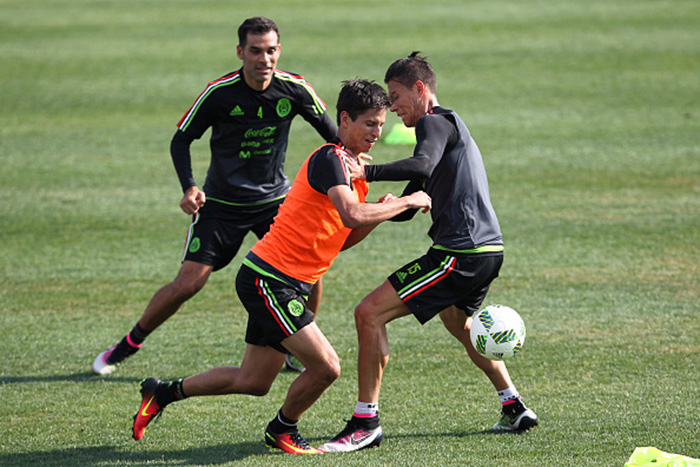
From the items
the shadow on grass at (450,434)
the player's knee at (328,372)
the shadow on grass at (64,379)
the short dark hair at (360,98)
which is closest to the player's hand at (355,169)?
the short dark hair at (360,98)

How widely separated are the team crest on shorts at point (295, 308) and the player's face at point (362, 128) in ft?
3.33

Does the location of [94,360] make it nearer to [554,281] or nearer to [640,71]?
[554,281]

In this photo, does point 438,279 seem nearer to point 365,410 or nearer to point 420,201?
point 420,201

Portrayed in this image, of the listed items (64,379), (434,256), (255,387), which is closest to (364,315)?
(434,256)

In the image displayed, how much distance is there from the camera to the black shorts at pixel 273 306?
5.36 meters

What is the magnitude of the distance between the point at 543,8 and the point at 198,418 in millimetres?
22738

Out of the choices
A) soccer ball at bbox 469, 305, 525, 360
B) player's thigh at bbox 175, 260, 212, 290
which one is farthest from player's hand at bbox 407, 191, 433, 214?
player's thigh at bbox 175, 260, 212, 290

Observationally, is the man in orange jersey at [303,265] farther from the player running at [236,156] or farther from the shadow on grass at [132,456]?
the player running at [236,156]

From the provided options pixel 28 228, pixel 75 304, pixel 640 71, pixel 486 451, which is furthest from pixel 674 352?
pixel 640 71

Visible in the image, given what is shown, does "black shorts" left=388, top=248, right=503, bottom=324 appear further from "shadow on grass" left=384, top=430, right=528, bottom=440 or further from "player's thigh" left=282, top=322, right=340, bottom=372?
"shadow on grass" left=384, top=430, right=528, bottom=440

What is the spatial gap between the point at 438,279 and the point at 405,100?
1149 mm

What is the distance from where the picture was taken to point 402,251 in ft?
33.2

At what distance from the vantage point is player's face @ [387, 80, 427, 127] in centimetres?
569

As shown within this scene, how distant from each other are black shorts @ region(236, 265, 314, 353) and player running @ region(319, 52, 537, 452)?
41cm
